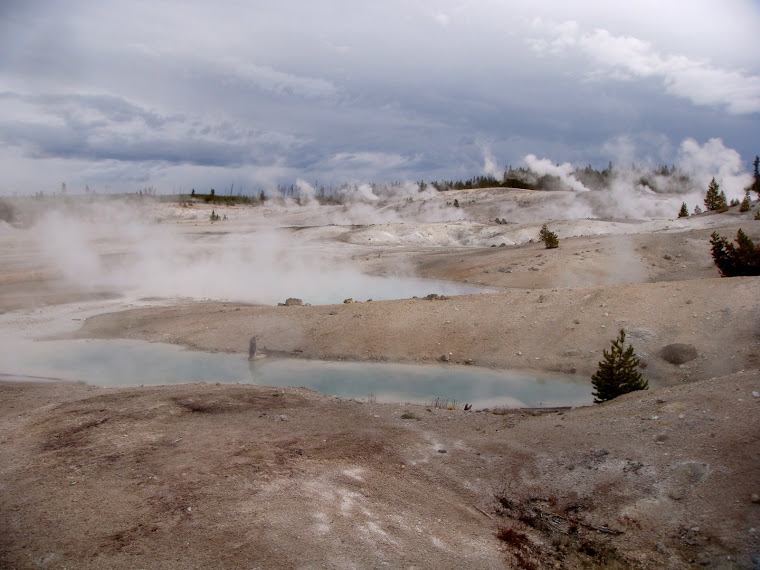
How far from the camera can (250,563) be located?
523 centimetres

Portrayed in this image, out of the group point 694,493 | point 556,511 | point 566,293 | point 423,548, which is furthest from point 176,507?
point 566,293

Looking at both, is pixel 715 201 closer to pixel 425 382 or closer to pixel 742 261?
pixel 742 261

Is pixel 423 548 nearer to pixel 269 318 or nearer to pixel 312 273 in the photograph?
pixel 269 318

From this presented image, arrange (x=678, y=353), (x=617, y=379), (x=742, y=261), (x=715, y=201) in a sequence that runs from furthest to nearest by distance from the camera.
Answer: (x=715, y=201) → (x=742, y=261) → (x=678, y=353) → (x=617, y=379)

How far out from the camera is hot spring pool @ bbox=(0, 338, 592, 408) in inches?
481

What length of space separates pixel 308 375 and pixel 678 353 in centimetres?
809

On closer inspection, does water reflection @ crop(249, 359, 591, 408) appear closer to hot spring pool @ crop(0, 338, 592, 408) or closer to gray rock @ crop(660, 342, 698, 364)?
hot spring pool @ crop(0, 338, 592, 408)

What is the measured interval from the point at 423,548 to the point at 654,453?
10.5ft

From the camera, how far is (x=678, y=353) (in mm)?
13641

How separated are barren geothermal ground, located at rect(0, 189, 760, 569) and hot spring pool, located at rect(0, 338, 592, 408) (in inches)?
9.8

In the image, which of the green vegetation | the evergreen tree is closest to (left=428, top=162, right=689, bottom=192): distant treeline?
the evergreen tree

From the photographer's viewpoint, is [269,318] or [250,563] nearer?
[250,563]

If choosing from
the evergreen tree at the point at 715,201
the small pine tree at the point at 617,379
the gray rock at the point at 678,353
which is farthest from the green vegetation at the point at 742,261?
the evergreen tree at the point at 715,201

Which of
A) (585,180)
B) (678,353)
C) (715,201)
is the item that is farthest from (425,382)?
(585,180)
